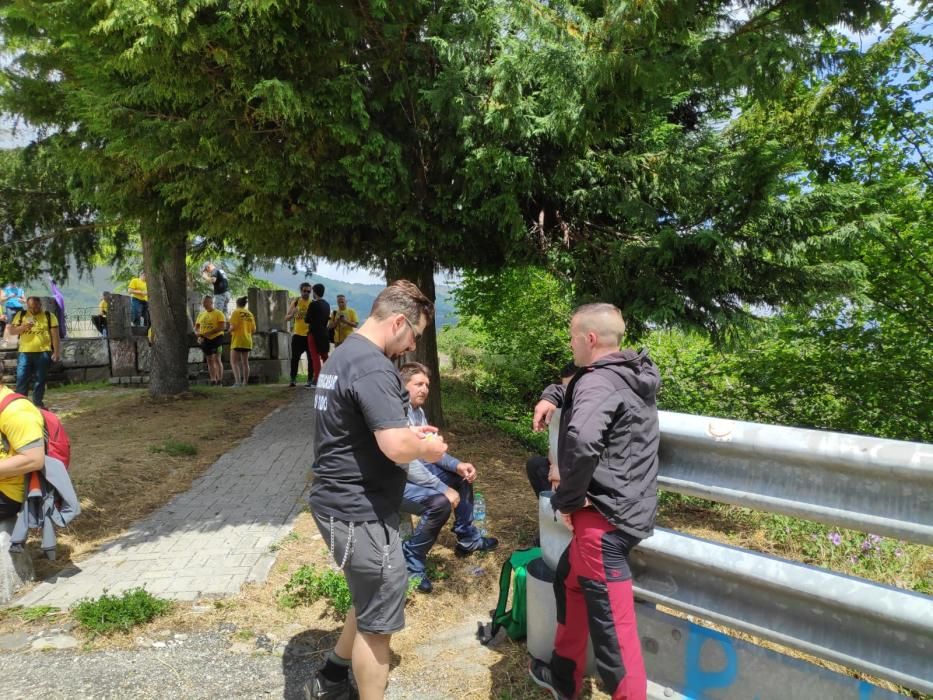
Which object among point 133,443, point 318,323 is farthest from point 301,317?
point 133,443

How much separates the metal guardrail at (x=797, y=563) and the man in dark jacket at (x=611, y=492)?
0.47ft

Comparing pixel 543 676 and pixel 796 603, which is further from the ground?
pixel 796 603

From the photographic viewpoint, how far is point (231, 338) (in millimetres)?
13031

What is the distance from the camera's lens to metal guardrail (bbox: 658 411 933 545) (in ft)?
6.28

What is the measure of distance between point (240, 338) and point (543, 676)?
11.0 meters

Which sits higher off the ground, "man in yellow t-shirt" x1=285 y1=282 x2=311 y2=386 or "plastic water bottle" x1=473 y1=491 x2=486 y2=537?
"man in yellow t-shirt" x1=285 y1=282 x2=311 y2=386

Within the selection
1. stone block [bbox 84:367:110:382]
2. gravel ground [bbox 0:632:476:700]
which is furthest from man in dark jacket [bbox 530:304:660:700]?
stone block [bbox 84:367:110:382]

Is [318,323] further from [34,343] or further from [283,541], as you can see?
[283,541]

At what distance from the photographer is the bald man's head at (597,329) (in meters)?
2.66

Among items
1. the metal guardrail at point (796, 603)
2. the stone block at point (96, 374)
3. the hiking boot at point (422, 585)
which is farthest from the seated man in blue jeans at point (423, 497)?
the stone block at point (96, 374)

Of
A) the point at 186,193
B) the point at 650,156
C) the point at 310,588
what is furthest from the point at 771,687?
the point at 186,193

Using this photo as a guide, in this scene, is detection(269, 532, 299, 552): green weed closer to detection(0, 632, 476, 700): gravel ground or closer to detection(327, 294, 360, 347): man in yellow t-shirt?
detection(0, 632, 476, 700): gravel ground

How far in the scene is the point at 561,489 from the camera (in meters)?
2.45

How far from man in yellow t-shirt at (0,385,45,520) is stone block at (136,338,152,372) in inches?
415
